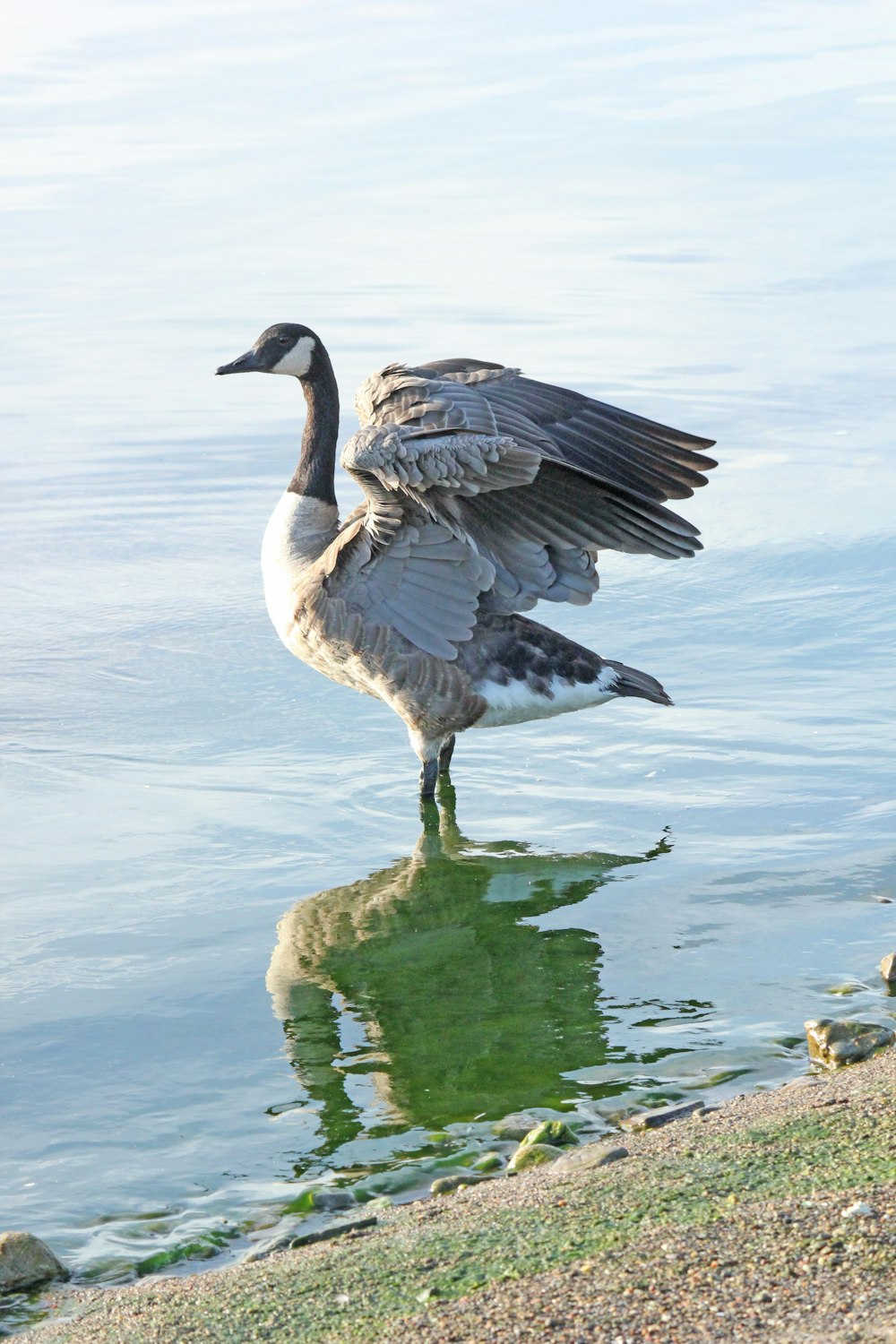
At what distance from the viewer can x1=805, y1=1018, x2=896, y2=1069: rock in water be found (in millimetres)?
5500

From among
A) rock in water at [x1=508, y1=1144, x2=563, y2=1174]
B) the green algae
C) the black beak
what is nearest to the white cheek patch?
the black beak

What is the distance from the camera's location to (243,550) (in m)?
12.1

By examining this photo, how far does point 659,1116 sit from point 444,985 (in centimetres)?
139

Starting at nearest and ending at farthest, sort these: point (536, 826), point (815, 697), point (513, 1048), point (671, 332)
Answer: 1. point (513, 1048)
2. point (536, 826)
3. point (815, 697)
4. point (671, 332)

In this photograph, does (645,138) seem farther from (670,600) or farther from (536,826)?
(536,826)

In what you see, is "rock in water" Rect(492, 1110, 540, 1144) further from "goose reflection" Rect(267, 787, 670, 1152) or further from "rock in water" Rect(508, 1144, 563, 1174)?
"rock in water" Rect(508, 1144, 563, 1174)

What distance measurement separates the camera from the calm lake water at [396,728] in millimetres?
5559

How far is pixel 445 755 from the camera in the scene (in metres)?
8.73

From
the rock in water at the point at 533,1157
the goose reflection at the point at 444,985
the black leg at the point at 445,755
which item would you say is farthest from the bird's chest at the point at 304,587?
the rock in water at the point at 533,1157

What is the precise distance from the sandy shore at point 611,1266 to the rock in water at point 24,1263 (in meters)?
0.10

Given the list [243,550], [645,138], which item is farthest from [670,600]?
[645,138]

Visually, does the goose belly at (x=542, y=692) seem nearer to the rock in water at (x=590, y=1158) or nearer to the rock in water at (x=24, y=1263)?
the rock in water at (x=590, y=1158)

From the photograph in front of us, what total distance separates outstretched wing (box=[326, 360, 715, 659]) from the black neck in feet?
1.36

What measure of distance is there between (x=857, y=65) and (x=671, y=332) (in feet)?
42.5
